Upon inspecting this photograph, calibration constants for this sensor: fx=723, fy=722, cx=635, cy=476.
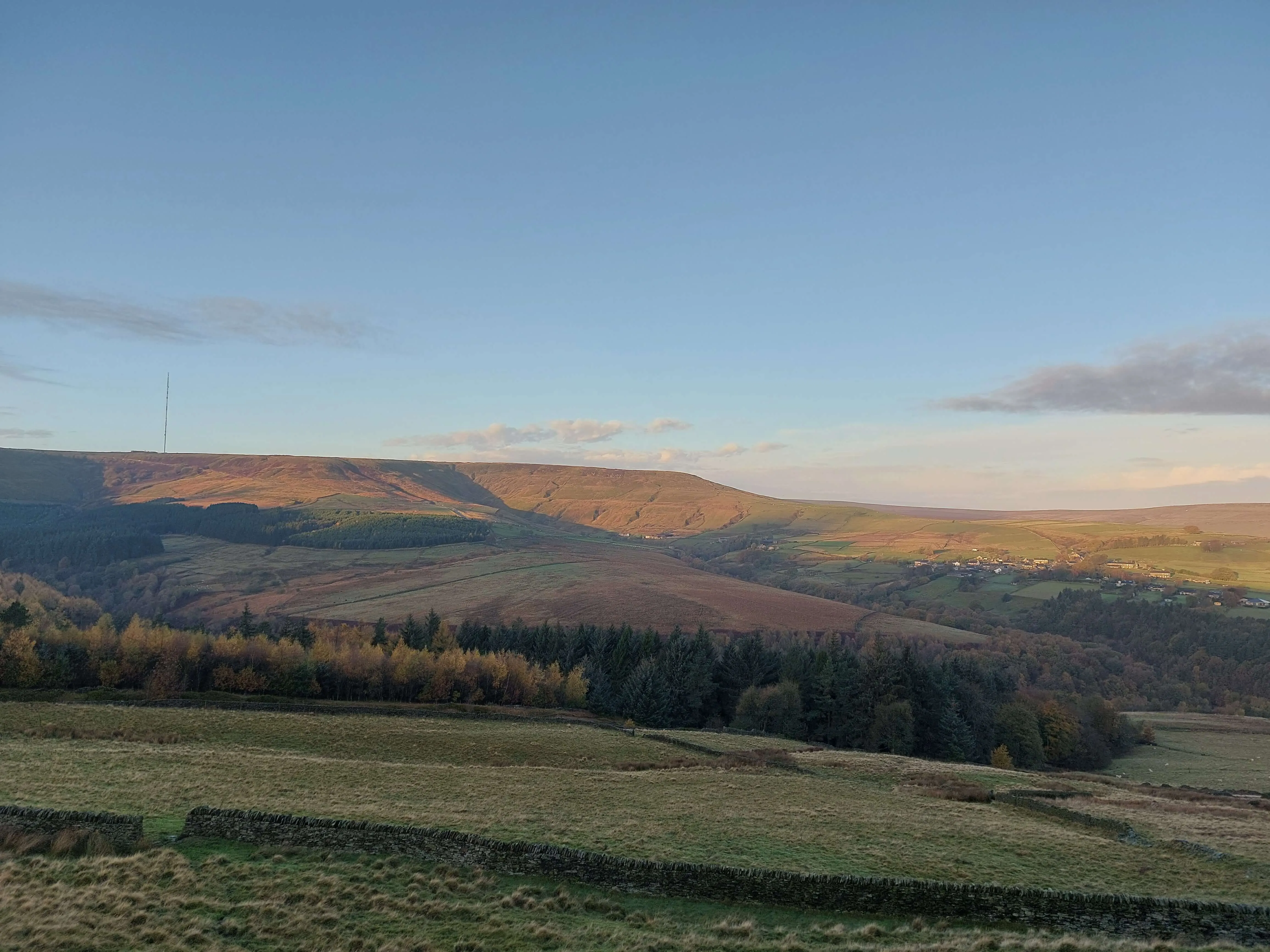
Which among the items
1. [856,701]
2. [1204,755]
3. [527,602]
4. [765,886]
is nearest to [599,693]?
[856,701]

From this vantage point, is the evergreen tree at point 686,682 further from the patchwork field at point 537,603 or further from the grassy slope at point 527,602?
the grassy slope at point 527,602

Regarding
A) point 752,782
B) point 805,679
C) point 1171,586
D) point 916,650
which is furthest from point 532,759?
point 1171,586

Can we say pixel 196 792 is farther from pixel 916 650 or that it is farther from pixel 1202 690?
pixel 1202 690

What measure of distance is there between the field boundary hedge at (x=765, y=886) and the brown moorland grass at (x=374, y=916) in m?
0.64

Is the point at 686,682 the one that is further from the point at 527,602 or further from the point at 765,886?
the point at 527,602

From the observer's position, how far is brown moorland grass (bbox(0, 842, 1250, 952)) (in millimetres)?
15430

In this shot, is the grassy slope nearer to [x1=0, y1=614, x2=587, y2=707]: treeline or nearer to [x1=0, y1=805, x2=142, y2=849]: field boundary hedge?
[x1=0, y1=614, x2=587, y2=707]: treeline

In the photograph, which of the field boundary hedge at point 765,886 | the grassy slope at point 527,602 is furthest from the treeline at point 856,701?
the grassy slope at point 527,602

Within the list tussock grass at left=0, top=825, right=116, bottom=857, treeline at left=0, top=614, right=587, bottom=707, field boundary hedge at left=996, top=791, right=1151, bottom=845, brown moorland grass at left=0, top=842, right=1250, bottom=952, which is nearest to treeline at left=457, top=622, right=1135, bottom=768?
treeline at left=0, top=614, right=587, bottom=707

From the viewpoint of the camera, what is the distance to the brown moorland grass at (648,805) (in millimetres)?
22797

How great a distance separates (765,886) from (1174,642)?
541 feet

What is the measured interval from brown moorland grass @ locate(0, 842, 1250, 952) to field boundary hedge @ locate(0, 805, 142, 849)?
203cm

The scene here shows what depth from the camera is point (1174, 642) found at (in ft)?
478

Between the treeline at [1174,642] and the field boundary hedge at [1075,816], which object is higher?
the field boundary hedge at [1075,816]
